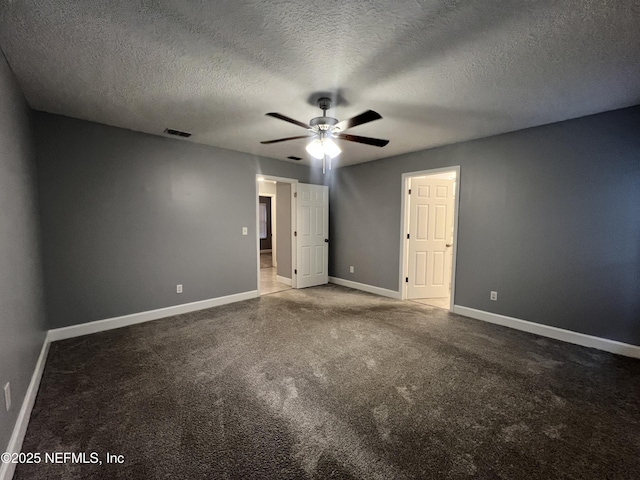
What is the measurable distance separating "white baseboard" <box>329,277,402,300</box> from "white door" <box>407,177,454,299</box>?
250 millimetres

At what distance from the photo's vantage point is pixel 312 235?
5.52 metres

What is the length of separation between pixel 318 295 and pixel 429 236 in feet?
7.07

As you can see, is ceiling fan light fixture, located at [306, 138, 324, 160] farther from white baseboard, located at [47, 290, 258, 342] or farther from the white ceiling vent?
white baseboard, located at [47, 290, 258, 342]

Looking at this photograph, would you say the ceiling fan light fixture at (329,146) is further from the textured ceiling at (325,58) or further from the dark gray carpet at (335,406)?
the dark gray carpet at (335,406)

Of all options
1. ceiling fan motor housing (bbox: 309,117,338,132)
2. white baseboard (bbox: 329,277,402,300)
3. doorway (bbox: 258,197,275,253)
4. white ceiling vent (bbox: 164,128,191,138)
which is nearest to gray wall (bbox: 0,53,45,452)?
white ceiling vent (bbox: 164,128,191,138)

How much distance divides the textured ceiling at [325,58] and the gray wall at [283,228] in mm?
2519

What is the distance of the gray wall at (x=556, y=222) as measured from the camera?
2.76m

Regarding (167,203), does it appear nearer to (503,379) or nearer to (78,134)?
(78,134)

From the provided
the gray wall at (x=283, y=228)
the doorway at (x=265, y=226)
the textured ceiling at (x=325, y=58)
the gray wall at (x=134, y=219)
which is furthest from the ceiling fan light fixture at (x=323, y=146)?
the doorway at (x=265, y=226)

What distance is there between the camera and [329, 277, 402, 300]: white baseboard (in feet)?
15.9

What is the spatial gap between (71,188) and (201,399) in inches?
109

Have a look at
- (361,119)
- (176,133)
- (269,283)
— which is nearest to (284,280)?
(269,283)

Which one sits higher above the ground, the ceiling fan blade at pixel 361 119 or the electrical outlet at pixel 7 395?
the ceiling fan blade at pixel 361 119

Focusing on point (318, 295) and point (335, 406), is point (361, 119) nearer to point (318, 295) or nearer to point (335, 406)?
point (335, 406)
